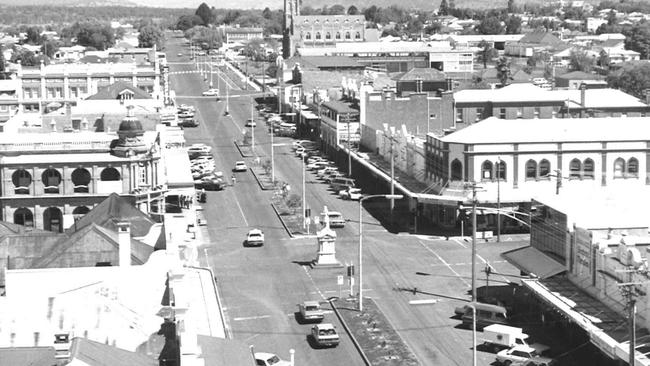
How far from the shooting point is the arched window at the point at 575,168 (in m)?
92.8

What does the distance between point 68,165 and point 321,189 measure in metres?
36.3

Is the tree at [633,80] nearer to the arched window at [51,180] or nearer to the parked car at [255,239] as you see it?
the parked car at [255,239]

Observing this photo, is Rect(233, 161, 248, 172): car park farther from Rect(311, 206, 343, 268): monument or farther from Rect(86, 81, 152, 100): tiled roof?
Rect(311, 206, 343, 268): monument

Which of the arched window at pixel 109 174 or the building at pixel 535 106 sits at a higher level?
the arched window at pixel 109 174

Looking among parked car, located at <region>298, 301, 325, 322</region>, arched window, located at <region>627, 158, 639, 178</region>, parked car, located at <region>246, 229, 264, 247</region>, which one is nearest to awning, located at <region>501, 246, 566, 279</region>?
parked car, located at <region>298, 301, 325, 322</region>

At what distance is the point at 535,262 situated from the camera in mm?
67750

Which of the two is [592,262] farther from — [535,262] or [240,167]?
[240,167]

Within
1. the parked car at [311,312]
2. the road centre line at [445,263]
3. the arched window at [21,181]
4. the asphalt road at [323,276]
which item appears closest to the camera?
the asphalt road at [323,276]

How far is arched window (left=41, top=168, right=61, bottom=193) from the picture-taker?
77.3 m

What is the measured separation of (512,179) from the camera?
302 ft

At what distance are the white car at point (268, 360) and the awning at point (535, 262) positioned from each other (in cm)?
1519

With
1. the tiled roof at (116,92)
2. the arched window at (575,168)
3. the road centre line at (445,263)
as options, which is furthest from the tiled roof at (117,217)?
the tiled roof at (116,92)

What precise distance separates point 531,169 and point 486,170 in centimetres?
305

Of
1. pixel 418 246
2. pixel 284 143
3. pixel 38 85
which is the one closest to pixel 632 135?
pixel 418 246
